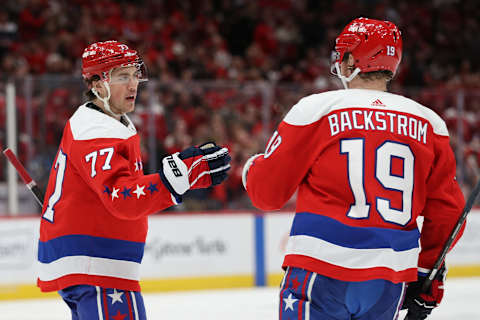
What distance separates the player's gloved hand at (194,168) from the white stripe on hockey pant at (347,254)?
39cm

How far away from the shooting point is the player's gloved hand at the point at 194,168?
82.9 inches

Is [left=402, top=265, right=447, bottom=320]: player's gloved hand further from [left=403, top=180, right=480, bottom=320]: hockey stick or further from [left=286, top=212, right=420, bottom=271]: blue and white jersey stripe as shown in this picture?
[left=286, top=212, right=420, bottom=271]: blue and white jersey stripe

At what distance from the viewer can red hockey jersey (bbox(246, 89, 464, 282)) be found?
1879 millimetres

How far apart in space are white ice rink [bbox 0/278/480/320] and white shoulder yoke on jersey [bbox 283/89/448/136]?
10.9 ft

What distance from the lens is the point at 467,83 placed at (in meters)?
11.0

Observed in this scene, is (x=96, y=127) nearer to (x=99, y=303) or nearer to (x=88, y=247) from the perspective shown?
(x=88, y=247)

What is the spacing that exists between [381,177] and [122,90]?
3.09ft

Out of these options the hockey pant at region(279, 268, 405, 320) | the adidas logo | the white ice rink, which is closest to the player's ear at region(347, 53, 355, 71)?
the adidas logo

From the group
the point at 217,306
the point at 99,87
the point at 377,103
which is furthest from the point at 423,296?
the point at 217,306

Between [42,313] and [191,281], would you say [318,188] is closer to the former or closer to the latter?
[42,313]

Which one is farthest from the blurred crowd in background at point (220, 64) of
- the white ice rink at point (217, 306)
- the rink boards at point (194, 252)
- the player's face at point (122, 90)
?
the player's face at point (122, 90)

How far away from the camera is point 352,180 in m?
1.88

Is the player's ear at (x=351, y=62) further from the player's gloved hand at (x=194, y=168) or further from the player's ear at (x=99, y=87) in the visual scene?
the player's ear at (x=99, y=87)

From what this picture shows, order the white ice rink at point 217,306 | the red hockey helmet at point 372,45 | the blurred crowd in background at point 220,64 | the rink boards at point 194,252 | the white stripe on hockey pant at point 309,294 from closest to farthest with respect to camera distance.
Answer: the white stripe on hockey pant at point 309,294
the red hockey helmet at point 372,45
the white ice rink at point 217,306
the rink boards at point 194,252
the blurred crowd in background at point 220,64
